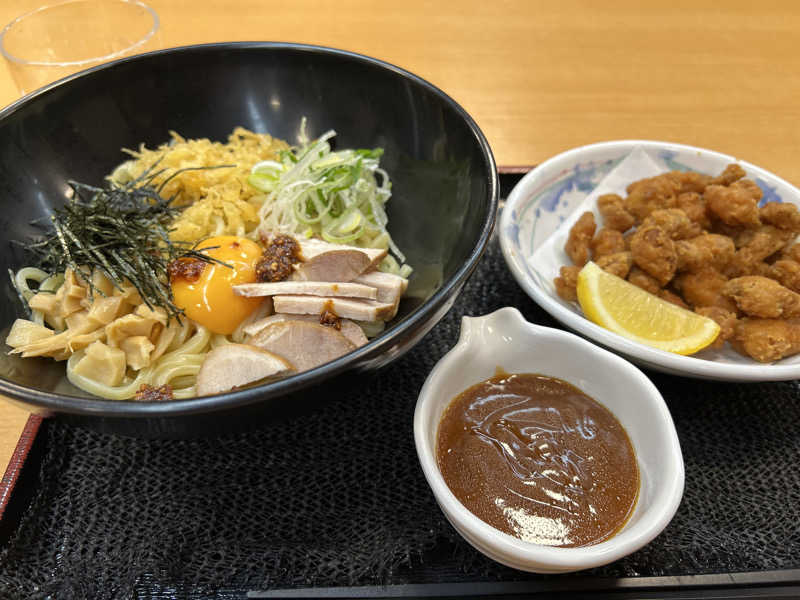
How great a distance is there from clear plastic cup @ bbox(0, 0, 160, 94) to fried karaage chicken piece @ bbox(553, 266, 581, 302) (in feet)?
6.10

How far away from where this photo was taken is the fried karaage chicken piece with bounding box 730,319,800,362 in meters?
1.52

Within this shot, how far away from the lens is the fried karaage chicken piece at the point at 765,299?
1.57 m

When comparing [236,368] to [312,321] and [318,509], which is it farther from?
[318,509]

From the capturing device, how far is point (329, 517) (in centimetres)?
128

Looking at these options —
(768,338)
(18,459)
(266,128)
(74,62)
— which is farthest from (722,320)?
(74,62)

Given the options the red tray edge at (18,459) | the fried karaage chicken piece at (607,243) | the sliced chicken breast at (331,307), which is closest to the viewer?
the red tray edge at (18,459)

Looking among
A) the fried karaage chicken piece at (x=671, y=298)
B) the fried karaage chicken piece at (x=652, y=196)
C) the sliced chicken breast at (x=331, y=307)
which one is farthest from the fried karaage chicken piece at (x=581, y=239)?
the sliced chicken breast at (x=331, y=307)

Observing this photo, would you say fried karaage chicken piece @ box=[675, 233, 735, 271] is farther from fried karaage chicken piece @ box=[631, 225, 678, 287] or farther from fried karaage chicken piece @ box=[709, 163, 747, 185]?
fried karaage chicken piece @ box=[709, 163, 747, 185]

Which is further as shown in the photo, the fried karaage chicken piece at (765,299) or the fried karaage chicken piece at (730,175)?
the fried karaage chicken piece at (730,175)

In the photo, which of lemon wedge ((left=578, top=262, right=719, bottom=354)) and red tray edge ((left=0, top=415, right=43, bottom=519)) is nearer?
red tray edge ((left=0, top=415, right=43, bottom=519))

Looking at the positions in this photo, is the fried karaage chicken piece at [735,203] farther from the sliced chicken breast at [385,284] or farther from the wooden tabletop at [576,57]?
the sliced chicken breast at [385,284]

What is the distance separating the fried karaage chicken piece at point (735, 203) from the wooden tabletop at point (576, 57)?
75 centimetres

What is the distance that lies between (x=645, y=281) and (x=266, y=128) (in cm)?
139

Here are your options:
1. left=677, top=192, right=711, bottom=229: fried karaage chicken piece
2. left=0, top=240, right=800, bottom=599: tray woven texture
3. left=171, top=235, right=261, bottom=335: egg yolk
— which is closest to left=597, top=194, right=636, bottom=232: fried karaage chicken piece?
left=677, top=192, right=711, bottom=229: fried karaage chicken piece
